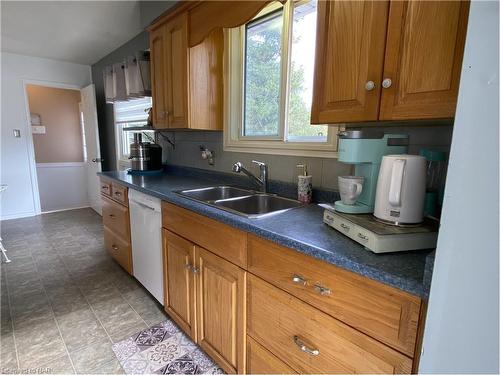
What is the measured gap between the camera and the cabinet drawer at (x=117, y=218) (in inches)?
85.0

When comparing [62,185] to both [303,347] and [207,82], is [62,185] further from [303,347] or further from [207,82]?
[303,347]

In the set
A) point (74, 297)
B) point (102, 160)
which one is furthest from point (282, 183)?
point (102, 160)

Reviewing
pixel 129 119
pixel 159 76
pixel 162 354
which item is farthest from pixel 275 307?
pixel 129 119

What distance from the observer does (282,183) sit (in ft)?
5.48

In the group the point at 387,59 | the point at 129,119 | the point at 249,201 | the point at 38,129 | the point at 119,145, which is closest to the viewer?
the point at 387,59

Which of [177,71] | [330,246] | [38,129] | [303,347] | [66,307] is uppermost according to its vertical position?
[177,71]

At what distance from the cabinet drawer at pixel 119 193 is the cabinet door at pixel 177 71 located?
2.12 ft

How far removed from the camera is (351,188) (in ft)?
3.10

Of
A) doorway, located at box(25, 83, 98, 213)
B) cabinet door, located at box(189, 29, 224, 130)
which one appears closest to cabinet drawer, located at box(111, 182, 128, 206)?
cabinet door, located at box(189, 29, 224, 130)

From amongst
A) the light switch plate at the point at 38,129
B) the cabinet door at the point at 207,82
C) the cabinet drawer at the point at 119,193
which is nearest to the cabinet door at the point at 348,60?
the cabinet door at the point at 207,82

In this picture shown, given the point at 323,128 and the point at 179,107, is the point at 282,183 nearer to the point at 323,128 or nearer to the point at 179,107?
the point at 323,128

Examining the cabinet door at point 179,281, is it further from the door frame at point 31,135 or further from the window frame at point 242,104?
the door frame at point 31,135

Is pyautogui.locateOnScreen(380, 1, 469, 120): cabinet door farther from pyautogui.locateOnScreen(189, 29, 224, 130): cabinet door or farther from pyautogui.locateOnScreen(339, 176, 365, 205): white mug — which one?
pyautogui.locateOnScreen(189, 29, 224, 130): cabinet door

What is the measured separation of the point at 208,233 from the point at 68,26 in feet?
10.2
